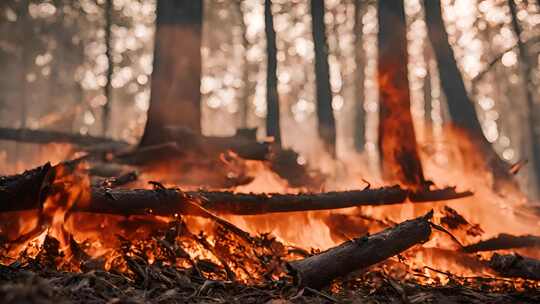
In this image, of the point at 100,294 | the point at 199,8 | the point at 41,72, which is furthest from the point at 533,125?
the point at 41,72

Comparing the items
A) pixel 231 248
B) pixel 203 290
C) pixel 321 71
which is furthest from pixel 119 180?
pixel 321 71

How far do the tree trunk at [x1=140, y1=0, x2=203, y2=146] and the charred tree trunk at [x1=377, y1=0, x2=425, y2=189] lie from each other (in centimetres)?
298

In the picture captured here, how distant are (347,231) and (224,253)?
Result: 1563 mm

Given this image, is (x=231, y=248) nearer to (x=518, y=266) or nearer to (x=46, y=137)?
(x=518, y=266)

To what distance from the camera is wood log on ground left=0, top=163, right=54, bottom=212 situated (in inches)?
121

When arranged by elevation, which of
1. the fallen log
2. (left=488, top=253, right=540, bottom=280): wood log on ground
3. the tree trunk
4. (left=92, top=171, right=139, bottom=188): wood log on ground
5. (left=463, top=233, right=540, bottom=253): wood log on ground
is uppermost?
the tree trunk

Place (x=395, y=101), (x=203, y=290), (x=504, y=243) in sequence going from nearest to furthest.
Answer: (x=203, y=290) → (x=504, y=243) → (x=395, y=101)

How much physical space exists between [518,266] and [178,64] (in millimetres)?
5574

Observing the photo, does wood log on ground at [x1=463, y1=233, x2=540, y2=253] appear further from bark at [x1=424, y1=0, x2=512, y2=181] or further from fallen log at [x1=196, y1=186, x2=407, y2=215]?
bark at [x1=424, y1=0, x2=512, y2=181]

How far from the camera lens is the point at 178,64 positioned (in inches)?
272

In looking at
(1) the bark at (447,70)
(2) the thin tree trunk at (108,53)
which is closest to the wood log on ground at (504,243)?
(1) the bark at (447,70)

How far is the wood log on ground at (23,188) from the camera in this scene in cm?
306

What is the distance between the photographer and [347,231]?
463 centimetres

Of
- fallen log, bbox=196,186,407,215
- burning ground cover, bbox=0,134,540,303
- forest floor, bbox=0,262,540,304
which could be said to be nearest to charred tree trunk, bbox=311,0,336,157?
fallen log, bbox=196,186,407,215
